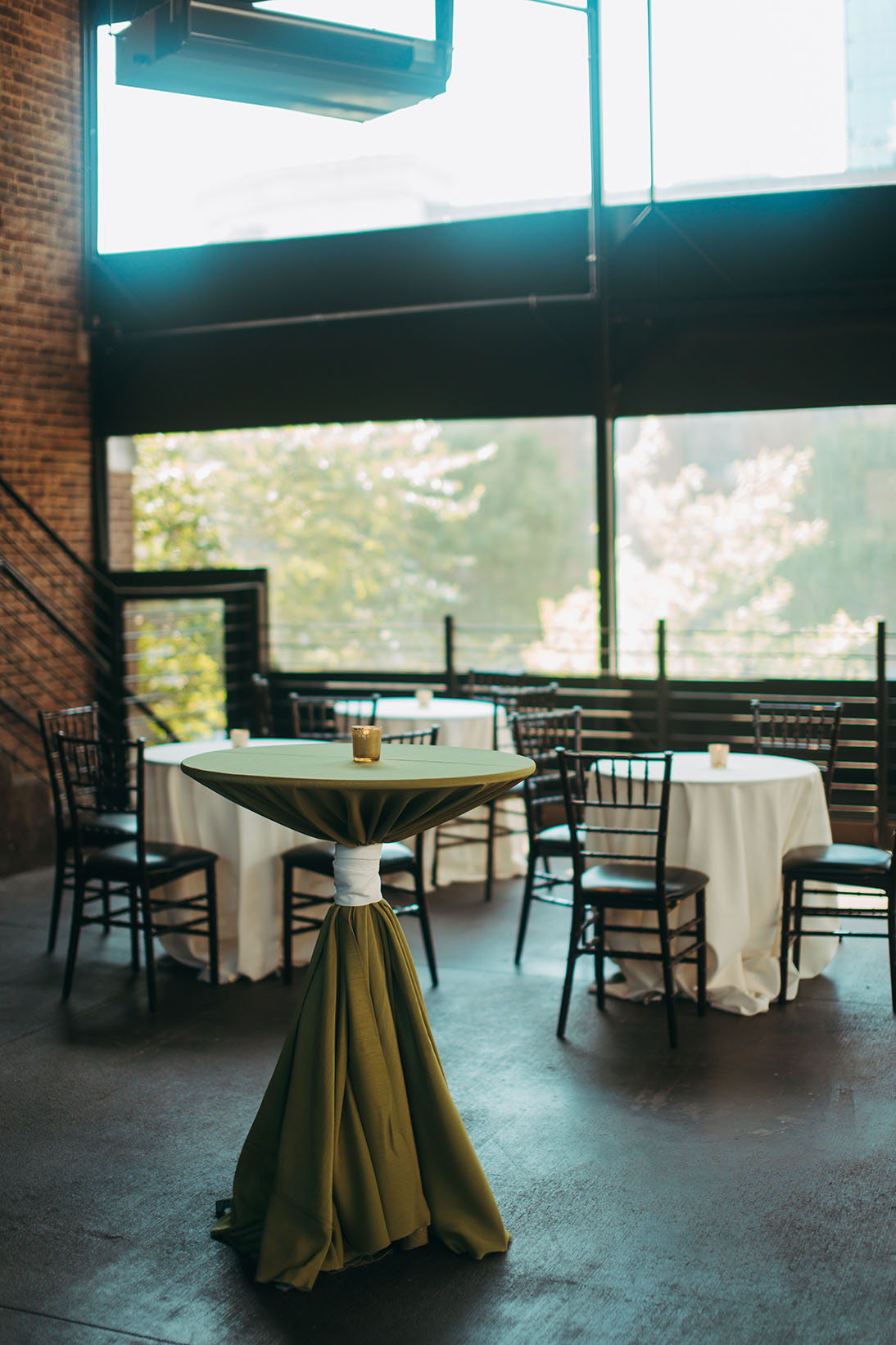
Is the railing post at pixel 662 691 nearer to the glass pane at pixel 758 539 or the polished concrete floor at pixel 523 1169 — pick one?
the glass pane at pixel 758 539

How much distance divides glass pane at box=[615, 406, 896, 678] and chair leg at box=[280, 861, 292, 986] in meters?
3.29

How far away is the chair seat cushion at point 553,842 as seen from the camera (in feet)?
15.6

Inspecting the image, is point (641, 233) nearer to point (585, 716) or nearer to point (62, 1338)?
point (585, 716)

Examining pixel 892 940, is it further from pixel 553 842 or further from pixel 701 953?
pixel 553 842

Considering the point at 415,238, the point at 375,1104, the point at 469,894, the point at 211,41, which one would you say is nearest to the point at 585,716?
the point at 469,894

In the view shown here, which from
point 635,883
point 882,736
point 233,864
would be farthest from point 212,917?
point 882,736

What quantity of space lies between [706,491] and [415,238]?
2.54m

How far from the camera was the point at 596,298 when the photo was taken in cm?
736

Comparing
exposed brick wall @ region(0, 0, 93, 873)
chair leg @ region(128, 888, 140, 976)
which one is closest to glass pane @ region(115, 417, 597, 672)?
exposed brick wall @ region(0, 0, 93, 873)

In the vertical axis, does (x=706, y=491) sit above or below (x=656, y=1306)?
above

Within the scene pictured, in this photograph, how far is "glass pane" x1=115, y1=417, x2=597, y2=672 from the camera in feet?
36.8

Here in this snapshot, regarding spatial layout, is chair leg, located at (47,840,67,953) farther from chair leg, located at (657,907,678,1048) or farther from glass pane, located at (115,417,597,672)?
glass pane, located at (115,417,597,672)

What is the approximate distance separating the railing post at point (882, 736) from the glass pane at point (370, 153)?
325cm

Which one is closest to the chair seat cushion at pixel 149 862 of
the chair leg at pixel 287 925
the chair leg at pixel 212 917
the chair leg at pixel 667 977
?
the chair leg at pixel 212 917
